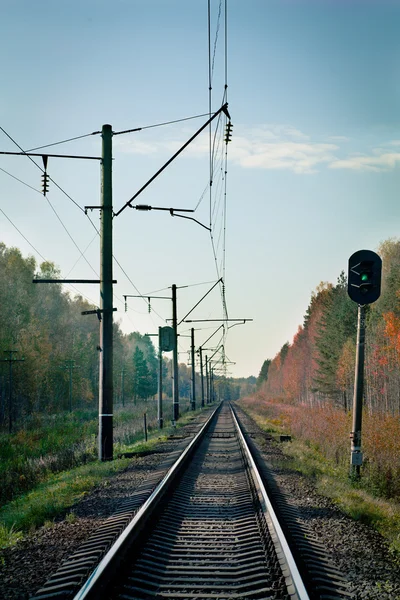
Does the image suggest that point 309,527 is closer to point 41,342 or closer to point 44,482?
point 44,482

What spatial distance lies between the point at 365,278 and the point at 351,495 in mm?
4185

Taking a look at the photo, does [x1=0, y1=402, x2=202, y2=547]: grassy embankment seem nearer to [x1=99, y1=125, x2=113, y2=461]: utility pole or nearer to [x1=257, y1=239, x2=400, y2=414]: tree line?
[x1=99, y1=125, x2=113, y2=461]: utility pole

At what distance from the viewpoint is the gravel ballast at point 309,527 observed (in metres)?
5.36

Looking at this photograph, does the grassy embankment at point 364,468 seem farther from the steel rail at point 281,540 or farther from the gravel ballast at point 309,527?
the steel rail at point 281,540

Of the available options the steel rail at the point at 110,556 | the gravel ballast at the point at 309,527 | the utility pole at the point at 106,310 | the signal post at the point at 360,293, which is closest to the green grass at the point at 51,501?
the gravel ballast at the point at 309,527

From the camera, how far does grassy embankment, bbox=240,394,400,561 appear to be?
28.2ft

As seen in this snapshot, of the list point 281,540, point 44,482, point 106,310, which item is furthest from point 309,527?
point 106,310

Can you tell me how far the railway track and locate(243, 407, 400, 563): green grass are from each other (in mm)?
1372

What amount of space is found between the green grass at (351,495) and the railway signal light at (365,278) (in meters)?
3.58

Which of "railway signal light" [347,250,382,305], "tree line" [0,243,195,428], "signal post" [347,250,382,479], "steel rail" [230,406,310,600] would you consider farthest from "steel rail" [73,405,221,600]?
"tree line" [0,243,195,428]

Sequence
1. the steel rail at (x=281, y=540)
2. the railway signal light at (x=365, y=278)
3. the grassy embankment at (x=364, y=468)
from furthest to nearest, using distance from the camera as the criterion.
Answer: the railway signal light at (x=365, y=278)
the grassy embankment at (x=364, y=468)
the steel rail at (x=281, y=540)

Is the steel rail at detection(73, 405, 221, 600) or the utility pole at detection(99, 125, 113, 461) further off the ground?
the utility pole at detection(99, 125, 113, 461)

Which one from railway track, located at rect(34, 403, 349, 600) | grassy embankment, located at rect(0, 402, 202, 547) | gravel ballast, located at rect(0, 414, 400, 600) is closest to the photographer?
railway track, located at rect(34, 403, 349, 600)

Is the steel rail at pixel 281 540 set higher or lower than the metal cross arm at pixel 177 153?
lower
